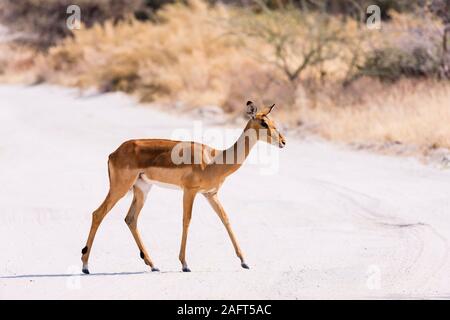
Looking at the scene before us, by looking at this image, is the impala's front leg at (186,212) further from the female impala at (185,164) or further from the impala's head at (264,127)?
the impala's head at (264,127)

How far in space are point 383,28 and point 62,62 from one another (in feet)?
67.4

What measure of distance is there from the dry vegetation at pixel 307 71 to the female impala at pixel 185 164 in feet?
25.8

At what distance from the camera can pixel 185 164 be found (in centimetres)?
817

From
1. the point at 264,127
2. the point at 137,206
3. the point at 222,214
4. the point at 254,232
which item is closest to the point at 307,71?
the point at 254,232

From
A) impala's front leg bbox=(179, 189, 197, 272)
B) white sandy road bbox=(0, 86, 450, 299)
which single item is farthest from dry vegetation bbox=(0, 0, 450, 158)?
impala's front leg bbox=(179, 189, 197, 272)

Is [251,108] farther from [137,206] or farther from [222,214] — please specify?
[137,206]

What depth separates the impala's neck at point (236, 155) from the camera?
8.16 metres

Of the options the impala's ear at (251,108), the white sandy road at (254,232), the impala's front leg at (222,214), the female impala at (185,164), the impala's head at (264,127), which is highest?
the impala's ear at (251,108)

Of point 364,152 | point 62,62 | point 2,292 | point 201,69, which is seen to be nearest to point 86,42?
point 62,62

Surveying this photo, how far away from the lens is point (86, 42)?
39.9 meters

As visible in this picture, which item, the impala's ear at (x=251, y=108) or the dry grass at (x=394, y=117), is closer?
the impala's ear at (x=251, y=108)

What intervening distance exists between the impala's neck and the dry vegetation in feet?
25.8

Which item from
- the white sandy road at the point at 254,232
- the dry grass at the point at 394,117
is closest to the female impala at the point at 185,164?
the white sandy road at the point at 254,232

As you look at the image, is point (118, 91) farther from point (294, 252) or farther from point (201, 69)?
point (294, 252)
